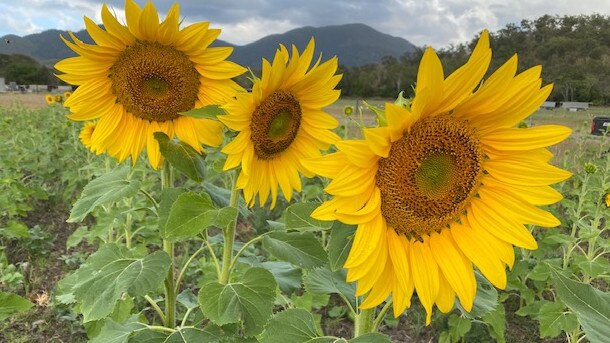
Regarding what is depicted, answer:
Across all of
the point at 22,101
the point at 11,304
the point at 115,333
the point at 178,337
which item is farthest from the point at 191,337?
the point at 22,101

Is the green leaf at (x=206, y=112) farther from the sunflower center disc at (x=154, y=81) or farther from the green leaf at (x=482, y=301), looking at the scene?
the green leaf at (x=482, y=301)

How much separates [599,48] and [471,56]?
29297 mm

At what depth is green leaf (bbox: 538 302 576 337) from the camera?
275 centimetres

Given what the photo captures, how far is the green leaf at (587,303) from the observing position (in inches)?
38.2

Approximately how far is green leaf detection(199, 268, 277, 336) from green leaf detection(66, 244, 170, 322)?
0.16m

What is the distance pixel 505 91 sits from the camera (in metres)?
1.15

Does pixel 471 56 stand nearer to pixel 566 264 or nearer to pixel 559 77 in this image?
pixel 566 264

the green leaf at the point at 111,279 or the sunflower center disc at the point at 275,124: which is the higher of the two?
the sunflower center disc at the point at 275,124

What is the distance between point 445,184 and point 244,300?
66 cm

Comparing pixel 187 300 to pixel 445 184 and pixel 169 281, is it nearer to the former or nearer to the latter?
pixel 169 281

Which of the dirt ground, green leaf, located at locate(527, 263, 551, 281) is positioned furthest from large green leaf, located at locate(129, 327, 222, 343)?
the dirt ground

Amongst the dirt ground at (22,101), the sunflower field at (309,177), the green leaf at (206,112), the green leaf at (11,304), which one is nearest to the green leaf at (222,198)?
the sunflower field at (309,177)

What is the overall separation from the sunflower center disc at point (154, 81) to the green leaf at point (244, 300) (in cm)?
60

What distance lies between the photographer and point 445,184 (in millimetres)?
1277
